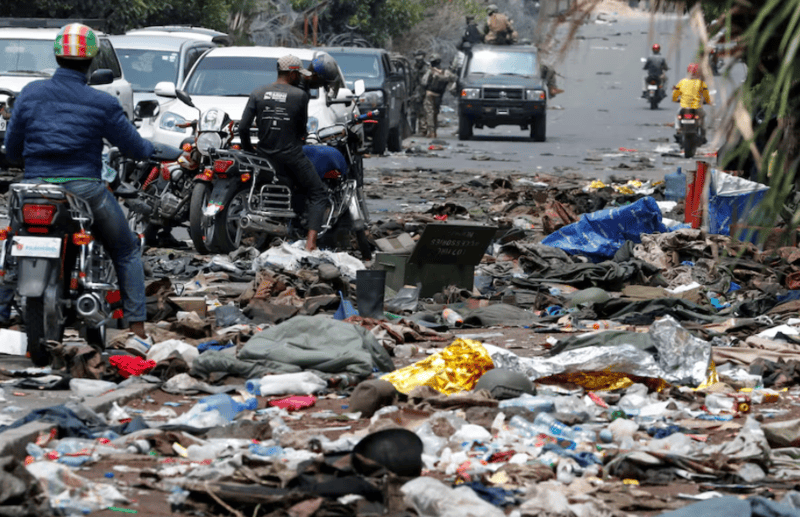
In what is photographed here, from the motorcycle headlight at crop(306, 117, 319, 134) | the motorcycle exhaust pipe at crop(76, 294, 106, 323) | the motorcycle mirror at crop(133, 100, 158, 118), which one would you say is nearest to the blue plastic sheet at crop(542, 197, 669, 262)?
the motorcycle headlight at crop(306, 117, 319, 134)

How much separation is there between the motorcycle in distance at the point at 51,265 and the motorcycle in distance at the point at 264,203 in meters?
4.54

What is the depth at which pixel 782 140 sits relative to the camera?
352cm

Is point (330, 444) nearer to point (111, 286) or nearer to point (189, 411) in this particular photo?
point (189, 411)

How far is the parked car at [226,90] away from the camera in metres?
15.9

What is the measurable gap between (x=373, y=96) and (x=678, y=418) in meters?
19.1

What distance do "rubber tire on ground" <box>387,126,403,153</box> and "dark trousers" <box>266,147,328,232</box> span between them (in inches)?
603

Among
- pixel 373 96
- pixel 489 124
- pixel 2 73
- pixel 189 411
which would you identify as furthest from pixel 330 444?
pixel 489 124

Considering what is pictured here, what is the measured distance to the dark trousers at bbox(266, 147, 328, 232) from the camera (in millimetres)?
11969

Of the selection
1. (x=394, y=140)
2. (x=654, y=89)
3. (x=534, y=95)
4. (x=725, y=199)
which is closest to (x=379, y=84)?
(x=394, y=140)

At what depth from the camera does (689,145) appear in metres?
25.9

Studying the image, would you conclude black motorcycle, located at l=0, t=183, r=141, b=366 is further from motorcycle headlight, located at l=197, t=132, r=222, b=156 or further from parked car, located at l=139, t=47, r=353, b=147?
parked car, located at l=139, t=47, r=353, b=147

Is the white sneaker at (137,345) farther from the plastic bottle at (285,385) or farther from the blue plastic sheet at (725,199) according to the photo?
the blue plastic sheet at (725,199)

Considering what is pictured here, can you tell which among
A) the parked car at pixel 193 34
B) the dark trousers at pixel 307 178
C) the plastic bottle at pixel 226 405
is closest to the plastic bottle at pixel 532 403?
the plastic bottle at pixel 226 405

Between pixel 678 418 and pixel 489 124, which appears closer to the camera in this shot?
pixel 678 418
